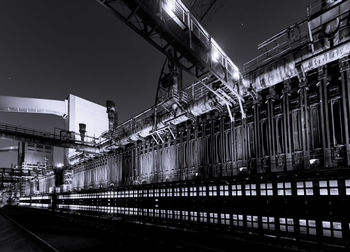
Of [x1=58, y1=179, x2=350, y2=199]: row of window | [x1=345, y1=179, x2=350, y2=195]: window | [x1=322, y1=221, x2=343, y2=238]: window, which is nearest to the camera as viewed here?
[x1=345, y1=179, x2=350, y2=195]: window

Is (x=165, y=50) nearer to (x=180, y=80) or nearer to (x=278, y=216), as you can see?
(x=278, y=216)

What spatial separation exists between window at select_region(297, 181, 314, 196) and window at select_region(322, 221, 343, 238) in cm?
100

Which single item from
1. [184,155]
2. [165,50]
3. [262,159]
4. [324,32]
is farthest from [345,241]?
[184,155]

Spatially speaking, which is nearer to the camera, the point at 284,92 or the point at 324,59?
the point at 324,59

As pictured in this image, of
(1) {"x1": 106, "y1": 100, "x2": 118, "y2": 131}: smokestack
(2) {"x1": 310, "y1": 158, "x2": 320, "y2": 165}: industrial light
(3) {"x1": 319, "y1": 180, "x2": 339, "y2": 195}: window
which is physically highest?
(1) {"x1": 106, "y1": 100, "x2": 118, "y2": 131}: smokestack

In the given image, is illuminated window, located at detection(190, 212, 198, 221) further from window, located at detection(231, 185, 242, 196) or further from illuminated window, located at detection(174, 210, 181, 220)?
window, located at detection(231, 185, 242, 196)

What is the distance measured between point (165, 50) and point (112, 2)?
7.65 feet

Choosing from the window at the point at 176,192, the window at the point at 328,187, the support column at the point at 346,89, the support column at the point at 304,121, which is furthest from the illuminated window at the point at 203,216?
the support column at the point at 346,89

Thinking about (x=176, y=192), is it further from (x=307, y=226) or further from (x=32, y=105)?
(x=32, y=105)

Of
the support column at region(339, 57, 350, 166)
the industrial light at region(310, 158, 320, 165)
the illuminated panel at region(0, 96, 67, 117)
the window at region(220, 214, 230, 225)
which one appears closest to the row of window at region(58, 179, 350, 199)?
the industrial light at region(310, 158, 320, 165)

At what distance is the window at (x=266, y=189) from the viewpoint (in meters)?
9.68

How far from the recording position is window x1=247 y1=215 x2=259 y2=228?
1004 centimetres

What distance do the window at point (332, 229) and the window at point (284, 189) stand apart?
1.42 metres

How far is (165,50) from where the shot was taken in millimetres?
9062
